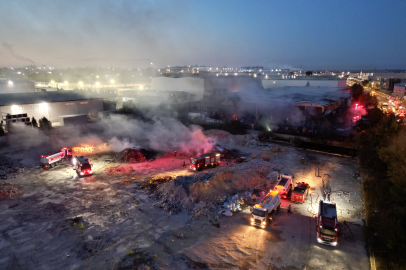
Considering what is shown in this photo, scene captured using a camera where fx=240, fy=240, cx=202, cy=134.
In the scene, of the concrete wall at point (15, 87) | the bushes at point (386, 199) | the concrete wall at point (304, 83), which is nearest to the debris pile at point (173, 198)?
the bushes at point (386, 199)

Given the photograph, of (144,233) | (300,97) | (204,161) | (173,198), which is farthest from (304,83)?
(144,233)

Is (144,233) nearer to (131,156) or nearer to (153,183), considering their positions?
(153,183)

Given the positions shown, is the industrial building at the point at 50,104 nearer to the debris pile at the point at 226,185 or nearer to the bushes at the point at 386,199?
the debris pile at the point at 226,185

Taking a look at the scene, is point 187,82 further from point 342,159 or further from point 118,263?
point 118,263

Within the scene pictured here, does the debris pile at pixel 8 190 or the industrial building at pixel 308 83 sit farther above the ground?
the industrial building at pixel 308 83

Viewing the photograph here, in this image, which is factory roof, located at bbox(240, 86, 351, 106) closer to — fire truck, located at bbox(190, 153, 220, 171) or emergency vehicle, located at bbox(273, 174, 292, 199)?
fire truck, located at bbox(190, 153, 220, 171)

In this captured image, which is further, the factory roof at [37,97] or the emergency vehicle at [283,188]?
the factory roof at [37,97]

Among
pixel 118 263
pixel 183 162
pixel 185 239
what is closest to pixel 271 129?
pixel 183 162
